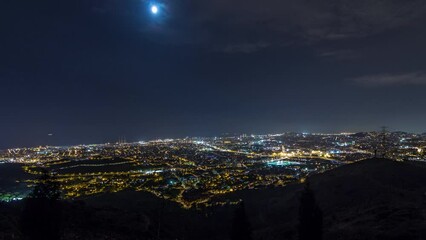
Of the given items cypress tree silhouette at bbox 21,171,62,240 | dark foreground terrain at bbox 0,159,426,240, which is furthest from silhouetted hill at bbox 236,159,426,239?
cypress tree silhouette at bbox 21,171,62,240

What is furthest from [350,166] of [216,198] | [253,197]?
[216,198]

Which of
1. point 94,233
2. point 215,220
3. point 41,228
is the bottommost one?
point 215,220

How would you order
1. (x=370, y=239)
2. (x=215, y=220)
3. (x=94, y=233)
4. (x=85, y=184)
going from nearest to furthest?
(x=370, y=239)
(x=94, y=233)
(x=215, y=220)
(x=85, y=184)

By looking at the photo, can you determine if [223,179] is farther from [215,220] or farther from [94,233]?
[94,233]

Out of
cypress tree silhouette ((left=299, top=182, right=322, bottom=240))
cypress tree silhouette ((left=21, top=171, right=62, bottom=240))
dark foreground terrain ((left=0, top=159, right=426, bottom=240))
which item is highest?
cypress tree silhouette ((left=21, top=171, right=62, bottom=240))

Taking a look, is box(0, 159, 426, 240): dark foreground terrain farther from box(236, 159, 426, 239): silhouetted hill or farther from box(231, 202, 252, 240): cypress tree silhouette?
box(231, 202, 252, 240): cypress tree silhouette

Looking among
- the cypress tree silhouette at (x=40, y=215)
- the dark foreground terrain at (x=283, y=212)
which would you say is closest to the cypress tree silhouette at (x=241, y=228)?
the dark foreground terrain at (x=283, y=212)
